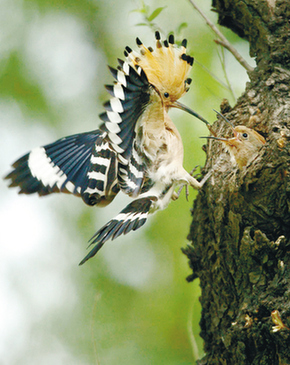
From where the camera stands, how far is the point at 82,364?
3539 mm

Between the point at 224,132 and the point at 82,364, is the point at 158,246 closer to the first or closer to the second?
the point at 82,364

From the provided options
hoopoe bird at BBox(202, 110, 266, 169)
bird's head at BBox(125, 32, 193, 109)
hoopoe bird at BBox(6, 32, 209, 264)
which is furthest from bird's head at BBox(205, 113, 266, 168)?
bird's head at BBox(125, 32, 193, 109)

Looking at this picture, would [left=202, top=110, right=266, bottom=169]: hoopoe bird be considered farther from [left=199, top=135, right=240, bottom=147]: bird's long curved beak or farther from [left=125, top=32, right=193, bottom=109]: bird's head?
[left=125, top=32, right=193, bottom=109]: bird's head

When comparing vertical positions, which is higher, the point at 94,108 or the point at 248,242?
the point at 248,242

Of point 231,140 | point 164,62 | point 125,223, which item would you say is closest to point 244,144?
point 231,140

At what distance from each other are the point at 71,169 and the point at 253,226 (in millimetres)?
1147

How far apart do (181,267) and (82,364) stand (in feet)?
3.67

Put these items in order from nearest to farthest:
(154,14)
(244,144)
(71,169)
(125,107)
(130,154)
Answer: (125,107), (130,154), (244,144), (71,169), (154,14)

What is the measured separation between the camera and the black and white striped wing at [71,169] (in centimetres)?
248

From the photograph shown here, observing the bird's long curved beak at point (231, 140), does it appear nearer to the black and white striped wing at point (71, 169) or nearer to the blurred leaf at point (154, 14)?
the black and white striped wing at point (71, 169)

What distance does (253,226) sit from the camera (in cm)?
196

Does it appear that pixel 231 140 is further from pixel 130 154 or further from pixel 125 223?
pixel 125 223

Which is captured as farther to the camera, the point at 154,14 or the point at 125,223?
the point at 154,14

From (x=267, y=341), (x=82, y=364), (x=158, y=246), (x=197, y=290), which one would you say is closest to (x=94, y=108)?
(x=158, y=246)
